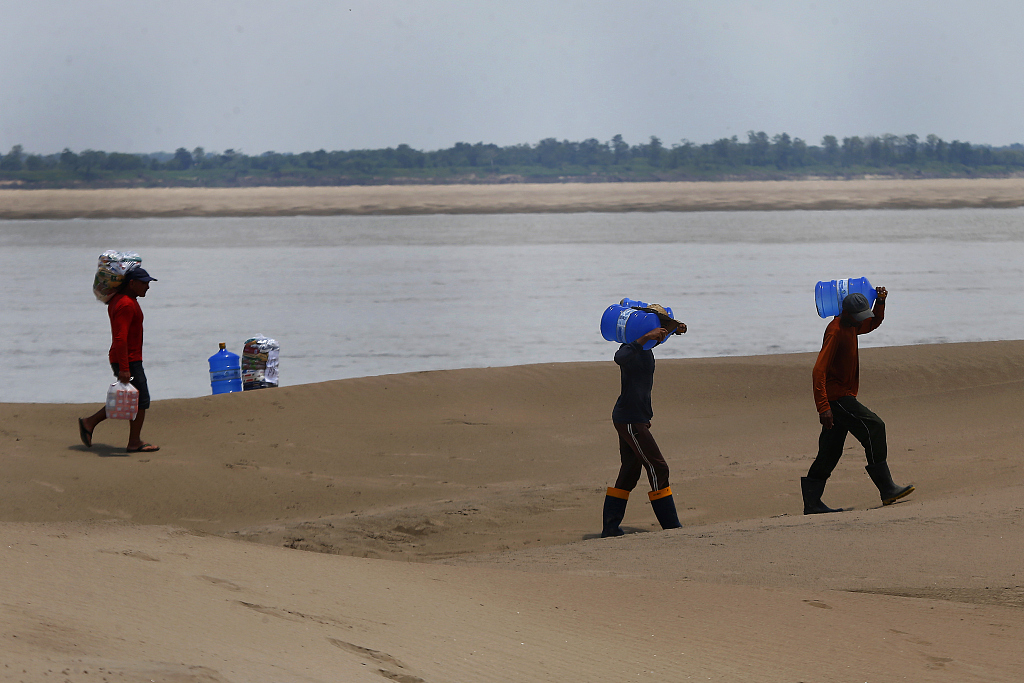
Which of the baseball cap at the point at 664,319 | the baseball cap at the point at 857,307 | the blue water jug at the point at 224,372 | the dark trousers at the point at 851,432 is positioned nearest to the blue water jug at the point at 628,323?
the baseball cap at the point at 664,319

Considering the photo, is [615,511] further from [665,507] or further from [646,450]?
[646,450]

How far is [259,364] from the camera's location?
14039mm

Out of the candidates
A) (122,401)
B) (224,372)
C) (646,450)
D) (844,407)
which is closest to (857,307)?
(844,407)

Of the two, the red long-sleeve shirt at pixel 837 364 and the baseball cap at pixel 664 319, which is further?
the red long-sleeve shirt at pixel 837 364

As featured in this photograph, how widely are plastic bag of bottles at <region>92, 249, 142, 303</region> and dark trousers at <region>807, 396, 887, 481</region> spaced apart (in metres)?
5.96

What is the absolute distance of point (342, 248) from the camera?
47.0m

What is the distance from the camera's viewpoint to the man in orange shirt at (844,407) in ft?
23.7

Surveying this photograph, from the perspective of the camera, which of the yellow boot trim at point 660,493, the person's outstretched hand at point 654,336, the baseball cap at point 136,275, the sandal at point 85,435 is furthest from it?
the sandal at point 85,435

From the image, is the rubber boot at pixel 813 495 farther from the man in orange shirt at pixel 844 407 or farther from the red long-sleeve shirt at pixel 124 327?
the red long-sleeve shirt at pixel 124 327

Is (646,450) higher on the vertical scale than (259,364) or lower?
higher

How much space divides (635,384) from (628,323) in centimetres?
42

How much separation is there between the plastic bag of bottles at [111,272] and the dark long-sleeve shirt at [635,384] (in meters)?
4.65

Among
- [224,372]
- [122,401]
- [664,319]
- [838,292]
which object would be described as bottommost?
[224,372]

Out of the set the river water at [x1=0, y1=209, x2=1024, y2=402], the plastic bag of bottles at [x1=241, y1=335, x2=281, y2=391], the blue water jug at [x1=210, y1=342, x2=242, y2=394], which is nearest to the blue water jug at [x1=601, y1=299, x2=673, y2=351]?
the plastic bag of bottles at [x1=241, y1=335, x2=281, y2=391]
